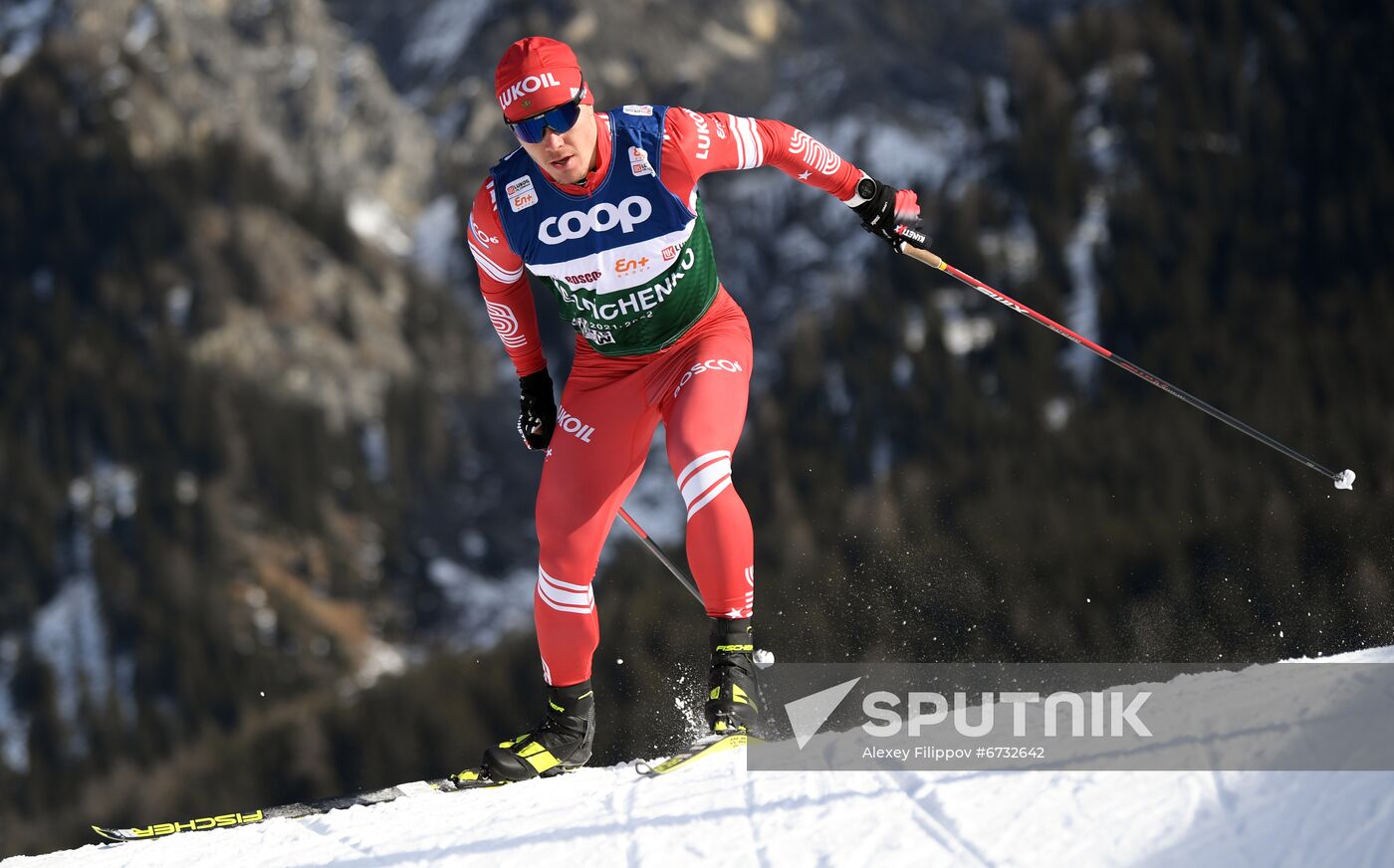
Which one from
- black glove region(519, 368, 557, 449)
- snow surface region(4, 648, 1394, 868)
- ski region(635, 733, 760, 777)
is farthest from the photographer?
black glove region(519, 368, 557, 449)

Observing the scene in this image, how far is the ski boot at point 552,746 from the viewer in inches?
220

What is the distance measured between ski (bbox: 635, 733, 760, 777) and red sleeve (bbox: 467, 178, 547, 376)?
5.75 ft

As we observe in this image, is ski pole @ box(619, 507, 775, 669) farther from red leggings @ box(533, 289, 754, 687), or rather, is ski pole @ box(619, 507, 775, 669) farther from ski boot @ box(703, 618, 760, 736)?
red leggings @ box(533, 289, 754, 687)

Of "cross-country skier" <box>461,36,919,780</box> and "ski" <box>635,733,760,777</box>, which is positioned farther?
"ski" <box>635,733,760,777</box>

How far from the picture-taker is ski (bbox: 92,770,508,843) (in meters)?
5.66

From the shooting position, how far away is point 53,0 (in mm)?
139375

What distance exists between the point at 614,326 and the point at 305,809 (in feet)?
8.01

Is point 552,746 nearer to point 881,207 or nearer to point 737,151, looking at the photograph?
point 737,151

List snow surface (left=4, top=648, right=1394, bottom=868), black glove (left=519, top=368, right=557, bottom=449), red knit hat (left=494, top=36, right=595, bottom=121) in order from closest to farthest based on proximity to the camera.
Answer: snow surface (left=4, top=648, right=1394, bottom=868)
red knit hat (left=494, top=36, right=595, bottom=121)
black glove (left=519, top=368, right=557, bottom=449)

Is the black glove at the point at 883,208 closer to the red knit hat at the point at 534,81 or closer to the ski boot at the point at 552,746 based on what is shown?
the red knit hat at the point at 534,81

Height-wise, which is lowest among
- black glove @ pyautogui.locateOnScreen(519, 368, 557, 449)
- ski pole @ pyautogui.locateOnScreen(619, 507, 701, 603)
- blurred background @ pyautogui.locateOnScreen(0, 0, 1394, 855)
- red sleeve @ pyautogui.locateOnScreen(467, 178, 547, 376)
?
blurred background @ pyautogui.locateOnScreen(0, 0, 1394, 855)

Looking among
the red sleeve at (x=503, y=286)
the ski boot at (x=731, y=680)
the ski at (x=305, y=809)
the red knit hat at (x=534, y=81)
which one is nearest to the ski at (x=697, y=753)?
the ski boot at (x=731, y=680)

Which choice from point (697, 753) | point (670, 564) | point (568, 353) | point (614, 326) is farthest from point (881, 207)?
point (568, 353)

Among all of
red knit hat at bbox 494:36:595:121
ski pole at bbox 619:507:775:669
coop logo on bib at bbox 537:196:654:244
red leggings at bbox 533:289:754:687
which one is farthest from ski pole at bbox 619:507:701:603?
red knit hat at bbox 494:36:595:121
